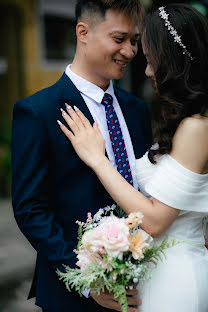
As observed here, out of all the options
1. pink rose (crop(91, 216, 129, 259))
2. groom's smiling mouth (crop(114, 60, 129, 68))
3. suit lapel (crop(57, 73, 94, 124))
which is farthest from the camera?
groom's smiling mouth (crop(114, 60, 129, 68))

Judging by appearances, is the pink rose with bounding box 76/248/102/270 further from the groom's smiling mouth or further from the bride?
the groom's smiling mouth

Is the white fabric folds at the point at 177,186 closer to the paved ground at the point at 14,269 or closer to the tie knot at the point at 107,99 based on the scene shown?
the tie knot at the point at 107,99

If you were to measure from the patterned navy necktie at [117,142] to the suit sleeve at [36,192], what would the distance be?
16.3 inches

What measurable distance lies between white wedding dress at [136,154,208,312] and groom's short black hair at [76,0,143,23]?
2.75 feet

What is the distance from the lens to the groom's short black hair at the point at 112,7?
215 centimetres

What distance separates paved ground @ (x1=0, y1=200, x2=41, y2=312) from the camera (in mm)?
4121

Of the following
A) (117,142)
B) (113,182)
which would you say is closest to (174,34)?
(117,142)

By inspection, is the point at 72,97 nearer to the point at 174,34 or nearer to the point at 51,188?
the point at 51,188

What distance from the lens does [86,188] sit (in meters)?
2.07

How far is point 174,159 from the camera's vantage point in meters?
1.91

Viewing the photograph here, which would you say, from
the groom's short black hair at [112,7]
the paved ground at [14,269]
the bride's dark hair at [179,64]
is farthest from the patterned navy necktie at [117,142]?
the paved ground at [14,269]

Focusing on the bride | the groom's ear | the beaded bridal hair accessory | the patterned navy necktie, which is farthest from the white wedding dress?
the groom's ear

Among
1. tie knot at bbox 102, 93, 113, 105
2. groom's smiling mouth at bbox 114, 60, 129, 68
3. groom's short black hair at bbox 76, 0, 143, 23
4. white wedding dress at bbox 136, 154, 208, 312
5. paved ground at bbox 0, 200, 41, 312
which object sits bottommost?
paved ground at bbox 0, 200, 41, 312

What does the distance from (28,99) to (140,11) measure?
0.83 metres
